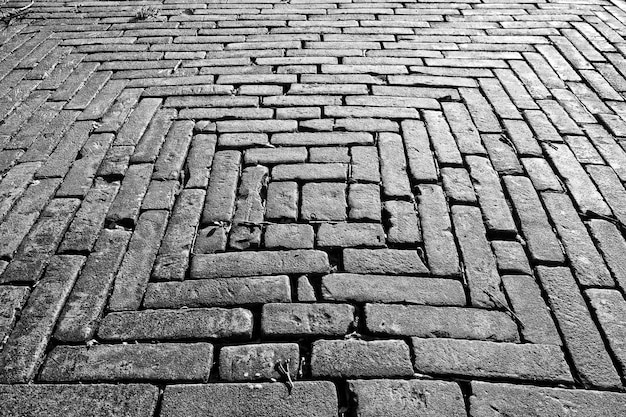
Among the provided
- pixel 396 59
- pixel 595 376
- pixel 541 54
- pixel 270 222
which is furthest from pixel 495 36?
pixel 595 376

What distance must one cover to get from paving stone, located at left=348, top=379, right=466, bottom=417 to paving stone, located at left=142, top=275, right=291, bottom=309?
472mm

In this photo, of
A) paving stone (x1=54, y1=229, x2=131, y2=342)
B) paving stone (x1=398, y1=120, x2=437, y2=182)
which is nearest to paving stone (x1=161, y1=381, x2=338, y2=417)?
paving stone (x1=54, y1=229, x2=131, y2=342)

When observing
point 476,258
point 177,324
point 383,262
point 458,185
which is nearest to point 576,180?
point 458,185

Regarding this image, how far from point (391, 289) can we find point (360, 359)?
34 centimetres

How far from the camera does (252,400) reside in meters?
1.70

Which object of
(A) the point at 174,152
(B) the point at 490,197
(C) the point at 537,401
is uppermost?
(A) the point at 174,152

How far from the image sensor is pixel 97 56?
3.71 meters

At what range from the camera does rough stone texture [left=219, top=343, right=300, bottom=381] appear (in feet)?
5.83

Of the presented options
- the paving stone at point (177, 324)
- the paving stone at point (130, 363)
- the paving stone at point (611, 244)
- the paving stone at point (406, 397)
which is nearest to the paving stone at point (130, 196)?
the paving stone at point (177, 324)

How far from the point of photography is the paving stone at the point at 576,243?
2115 mm

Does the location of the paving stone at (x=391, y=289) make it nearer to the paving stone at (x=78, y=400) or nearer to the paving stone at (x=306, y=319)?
the paving stone at (x=306, y=319)

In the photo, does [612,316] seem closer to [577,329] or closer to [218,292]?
[577,329]

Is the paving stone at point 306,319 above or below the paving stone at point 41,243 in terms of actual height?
below

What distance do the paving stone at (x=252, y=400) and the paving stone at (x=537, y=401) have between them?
1.54 feet
